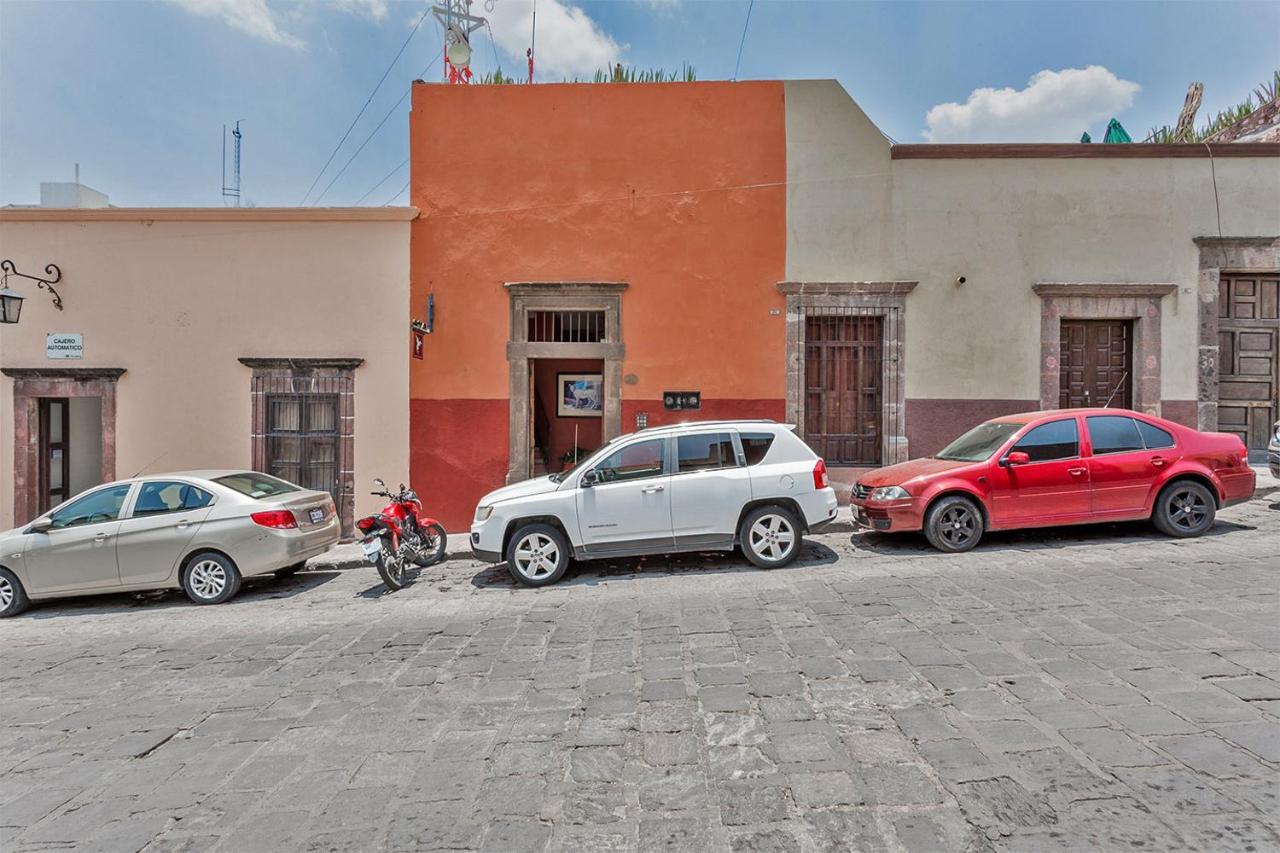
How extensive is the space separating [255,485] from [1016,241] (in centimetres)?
1155

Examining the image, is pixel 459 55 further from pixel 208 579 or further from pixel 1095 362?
pixel 1095 362

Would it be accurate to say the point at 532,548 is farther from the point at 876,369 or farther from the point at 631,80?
the point at 631,80

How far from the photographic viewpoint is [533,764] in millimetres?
3150

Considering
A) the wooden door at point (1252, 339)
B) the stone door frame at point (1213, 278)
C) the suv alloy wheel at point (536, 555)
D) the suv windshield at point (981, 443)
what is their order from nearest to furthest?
the suv alloy wheel at point (536, 555)
the suv windshield at point (981, 443)
the stone door frame at point (1213, 278)
the wooden door at point (1252, 339)

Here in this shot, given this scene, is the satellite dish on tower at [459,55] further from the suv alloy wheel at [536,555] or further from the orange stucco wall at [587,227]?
the suv alloy wheel at [536,555]

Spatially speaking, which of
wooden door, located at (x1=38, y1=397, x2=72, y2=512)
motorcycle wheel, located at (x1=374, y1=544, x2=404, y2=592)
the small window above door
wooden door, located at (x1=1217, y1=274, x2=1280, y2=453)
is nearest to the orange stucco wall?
the small window above door

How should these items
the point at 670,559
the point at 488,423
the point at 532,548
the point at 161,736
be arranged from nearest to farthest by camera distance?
the point at 161,736, the point at 532,548, the point at 670,559, the point at 488,423

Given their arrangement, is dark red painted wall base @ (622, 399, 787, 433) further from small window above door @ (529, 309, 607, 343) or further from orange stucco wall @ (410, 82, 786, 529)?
small window above door @ (529, 309, 607, 343)

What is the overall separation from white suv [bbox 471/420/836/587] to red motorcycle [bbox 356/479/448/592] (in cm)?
102

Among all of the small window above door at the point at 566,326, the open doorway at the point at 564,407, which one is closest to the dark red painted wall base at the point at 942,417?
the small window above door at the point at 566,326

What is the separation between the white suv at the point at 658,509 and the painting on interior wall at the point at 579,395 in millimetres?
5003

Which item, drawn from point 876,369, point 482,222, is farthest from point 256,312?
point 876,369

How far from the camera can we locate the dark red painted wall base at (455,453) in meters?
10.2

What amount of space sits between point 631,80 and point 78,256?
9588mm
